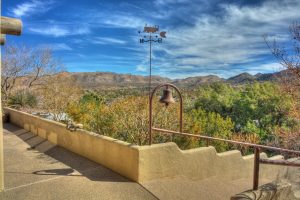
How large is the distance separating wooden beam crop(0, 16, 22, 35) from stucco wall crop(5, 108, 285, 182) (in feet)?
9.07

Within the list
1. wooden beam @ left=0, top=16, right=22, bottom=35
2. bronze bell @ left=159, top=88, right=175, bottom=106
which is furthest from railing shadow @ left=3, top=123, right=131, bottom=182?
wooden beam @ left=0, top=16, right=22, bottom=35

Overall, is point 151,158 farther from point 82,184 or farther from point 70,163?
point 70,163

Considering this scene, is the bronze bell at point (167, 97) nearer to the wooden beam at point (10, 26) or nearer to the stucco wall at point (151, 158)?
the stucco wall at point (151, 158)

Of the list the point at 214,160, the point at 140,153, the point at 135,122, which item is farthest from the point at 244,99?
the point at 140,153

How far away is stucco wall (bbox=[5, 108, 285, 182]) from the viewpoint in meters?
6.40

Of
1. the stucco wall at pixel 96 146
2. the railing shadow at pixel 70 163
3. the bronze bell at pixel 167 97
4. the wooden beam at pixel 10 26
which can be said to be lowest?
the railing shadow at pixel 70 163

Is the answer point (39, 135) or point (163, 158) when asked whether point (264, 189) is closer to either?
point (163, 158)

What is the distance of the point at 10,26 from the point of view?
215 inches

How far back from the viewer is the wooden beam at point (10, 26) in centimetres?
544

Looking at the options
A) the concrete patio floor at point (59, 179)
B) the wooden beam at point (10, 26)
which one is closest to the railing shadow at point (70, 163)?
the concrete patio floor at point (59, 179)

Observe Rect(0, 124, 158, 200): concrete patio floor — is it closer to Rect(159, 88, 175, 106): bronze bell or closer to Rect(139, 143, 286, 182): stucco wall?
Rect(139, 143, 286, 182): stucco wall

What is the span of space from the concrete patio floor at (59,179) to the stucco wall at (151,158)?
212 millimetres

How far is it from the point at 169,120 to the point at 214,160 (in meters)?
4.61

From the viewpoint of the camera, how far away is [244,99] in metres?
31.5
